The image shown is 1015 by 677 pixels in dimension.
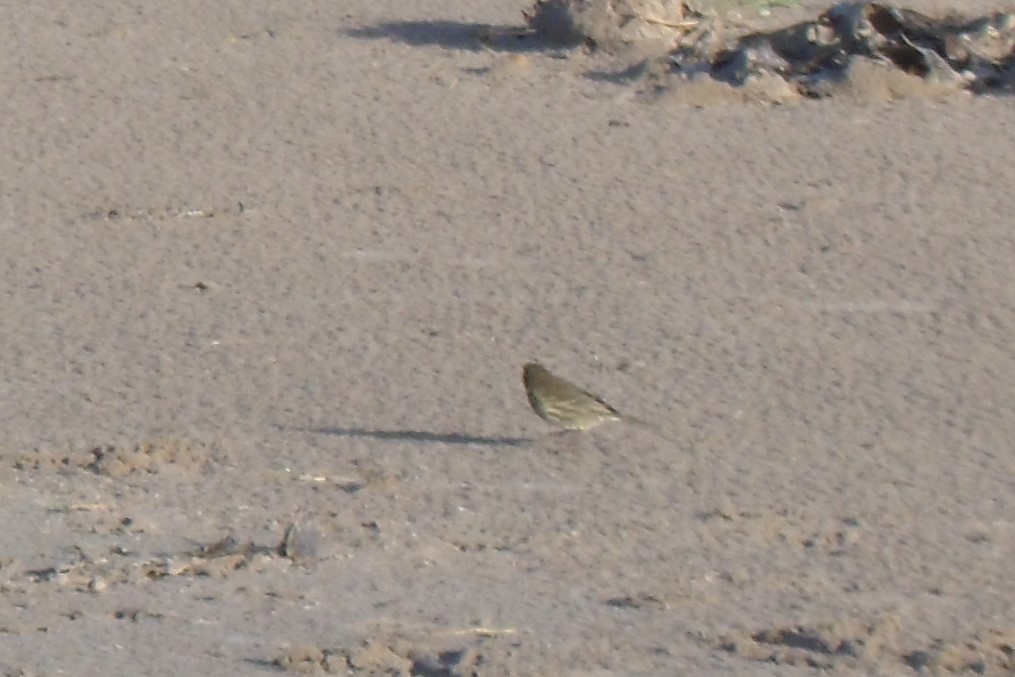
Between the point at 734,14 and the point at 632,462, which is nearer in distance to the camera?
the point at 632,462

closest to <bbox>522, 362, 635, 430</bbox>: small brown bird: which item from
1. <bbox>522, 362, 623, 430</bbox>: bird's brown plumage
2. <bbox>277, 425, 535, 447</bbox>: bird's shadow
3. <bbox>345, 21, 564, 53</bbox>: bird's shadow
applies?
<bbox>522, 362, 623, 430</bbox>: bird's brown plumage

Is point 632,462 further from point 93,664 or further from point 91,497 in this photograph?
point 93,664

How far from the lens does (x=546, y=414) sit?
6.53 metres

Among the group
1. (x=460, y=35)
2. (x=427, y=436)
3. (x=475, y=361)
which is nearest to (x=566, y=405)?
(x=427, y=436)

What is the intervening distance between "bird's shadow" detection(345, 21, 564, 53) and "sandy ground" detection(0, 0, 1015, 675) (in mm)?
35

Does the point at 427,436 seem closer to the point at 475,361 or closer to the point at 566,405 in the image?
the point at 566,405

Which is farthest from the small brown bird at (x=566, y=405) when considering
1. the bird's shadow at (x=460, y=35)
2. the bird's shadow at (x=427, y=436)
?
the bird's shadow at (x=460, y=35)

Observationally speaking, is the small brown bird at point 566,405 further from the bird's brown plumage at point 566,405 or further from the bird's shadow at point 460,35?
the bird's shadow at point 460,35

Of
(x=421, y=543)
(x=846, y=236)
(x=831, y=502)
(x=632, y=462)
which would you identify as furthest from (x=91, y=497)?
(x=846, y=236)

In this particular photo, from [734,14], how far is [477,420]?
561 cm

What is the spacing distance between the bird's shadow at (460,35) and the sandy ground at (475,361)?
0.12 ft

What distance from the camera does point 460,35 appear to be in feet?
38.0

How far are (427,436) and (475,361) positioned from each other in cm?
73

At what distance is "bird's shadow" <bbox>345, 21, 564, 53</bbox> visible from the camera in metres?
11.4
